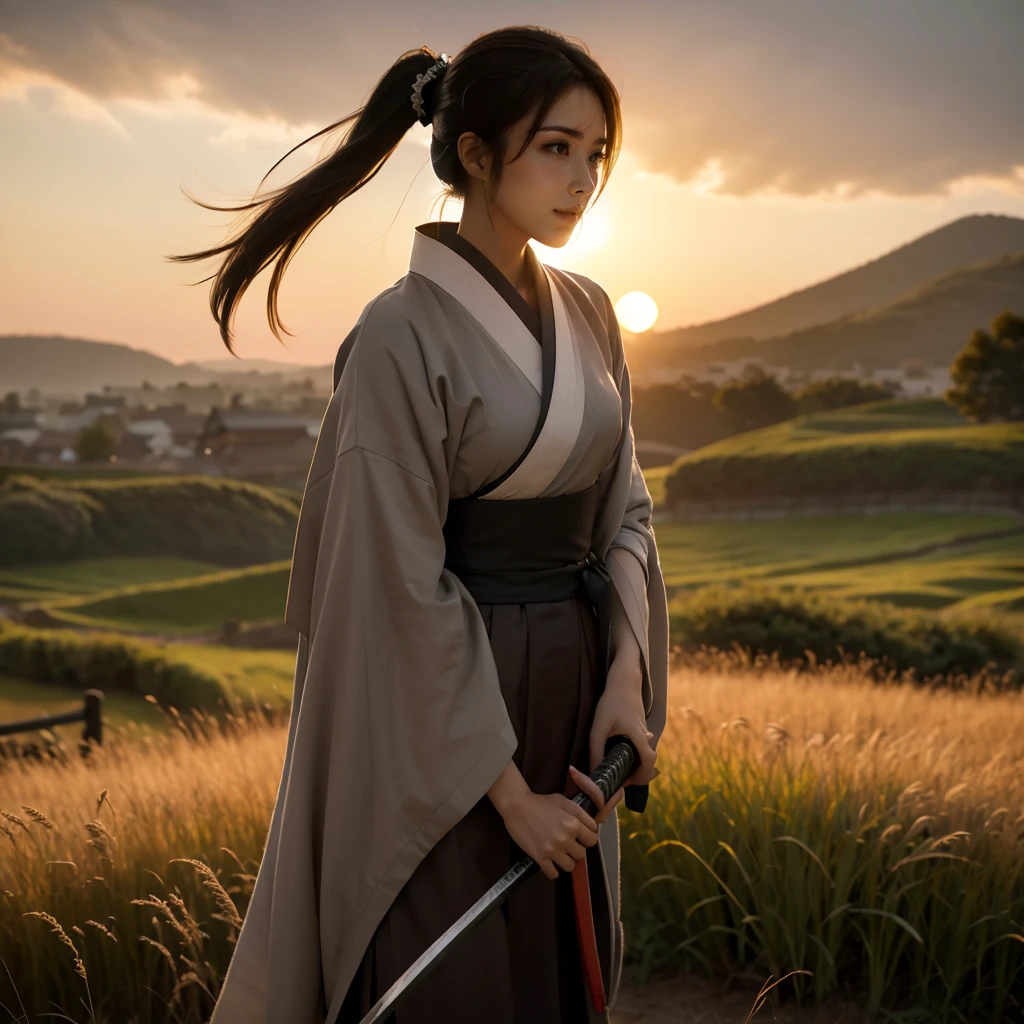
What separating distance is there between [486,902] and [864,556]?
5.05 m

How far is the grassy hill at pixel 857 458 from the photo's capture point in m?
5.49

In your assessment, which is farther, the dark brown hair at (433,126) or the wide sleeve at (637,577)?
the wide sleeve at (637,577)

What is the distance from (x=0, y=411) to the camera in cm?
453

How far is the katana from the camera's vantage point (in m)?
0.91

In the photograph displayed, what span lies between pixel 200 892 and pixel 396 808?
3.85 ft

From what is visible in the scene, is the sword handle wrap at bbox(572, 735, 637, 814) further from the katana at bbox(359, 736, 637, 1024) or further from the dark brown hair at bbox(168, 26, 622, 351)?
the dark brown hair at bbox(168, 26, 622, 351)

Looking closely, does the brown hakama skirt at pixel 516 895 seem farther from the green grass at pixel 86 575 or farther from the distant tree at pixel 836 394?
the distant tree at pixel 836 394

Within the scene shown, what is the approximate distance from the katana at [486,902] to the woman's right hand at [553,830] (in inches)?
0.5

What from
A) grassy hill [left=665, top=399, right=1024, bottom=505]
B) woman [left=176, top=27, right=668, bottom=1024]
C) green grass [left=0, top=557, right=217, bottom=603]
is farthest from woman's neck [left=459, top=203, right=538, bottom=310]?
grassy hill [left=665, top=399, right=1024, bottom=505]

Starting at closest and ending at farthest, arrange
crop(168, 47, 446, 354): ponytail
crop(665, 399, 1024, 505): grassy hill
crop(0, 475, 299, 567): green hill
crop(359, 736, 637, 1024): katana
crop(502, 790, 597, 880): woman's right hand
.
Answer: crop(359, 736, 637, 1024): katana
crop(502, 790, 597, 880): woman's right hand
crop(168, 47, 446, 354): ponytail
crop(0, 475, 299, 567): green hill
crop(665, 399, 1024, 505): grassy hill

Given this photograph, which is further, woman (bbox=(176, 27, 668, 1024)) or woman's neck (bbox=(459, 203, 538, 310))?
woman's neck (bbox=(459, 203, 538, 310))

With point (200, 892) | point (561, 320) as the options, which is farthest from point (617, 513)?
point (200, 892)

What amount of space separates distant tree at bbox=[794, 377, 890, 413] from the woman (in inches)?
194

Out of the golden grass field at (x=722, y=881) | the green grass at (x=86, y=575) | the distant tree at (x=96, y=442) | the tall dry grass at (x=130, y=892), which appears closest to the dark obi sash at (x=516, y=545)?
the tall dry grass at (x=130, y=892)
